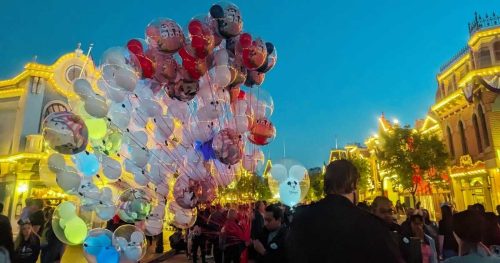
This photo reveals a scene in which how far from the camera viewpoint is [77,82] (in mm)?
6531

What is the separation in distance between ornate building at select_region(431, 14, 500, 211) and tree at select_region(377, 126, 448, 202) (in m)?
1.06

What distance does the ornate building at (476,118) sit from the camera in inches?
719

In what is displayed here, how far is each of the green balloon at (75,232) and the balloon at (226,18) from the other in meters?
4.61

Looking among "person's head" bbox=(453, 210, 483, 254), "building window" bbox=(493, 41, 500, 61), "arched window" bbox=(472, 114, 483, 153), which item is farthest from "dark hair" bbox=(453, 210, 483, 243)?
"arched window" bbox=(472, 114, 483, 153)

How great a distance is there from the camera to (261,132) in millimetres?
8266

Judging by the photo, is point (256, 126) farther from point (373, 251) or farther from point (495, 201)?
point (495, 201)

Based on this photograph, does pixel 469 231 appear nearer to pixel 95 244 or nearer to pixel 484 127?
pixel 95 244

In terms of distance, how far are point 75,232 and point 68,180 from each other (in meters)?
1.03

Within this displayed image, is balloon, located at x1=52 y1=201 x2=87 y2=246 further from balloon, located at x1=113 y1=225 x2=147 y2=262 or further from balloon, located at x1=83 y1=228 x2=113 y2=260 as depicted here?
balloon, located at x1=113 y1=225 x2=147 y2=262

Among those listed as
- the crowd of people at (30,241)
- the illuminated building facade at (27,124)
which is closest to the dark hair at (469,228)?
the crowd of people at (30,241)

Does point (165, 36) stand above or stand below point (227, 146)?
above

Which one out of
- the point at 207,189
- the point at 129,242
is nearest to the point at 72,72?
the point at 207,189

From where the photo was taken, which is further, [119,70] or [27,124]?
[27,124]

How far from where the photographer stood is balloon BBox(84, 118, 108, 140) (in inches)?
268
